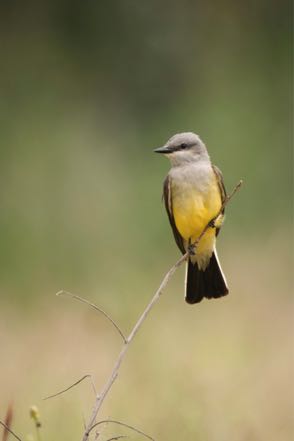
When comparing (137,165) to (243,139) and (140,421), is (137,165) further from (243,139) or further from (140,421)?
(140,421)

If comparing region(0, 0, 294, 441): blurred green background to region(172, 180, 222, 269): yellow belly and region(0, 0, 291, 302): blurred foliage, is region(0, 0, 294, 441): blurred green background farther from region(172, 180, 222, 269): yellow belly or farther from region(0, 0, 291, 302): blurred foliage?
region(172, 180, 222, 269): yellow belly

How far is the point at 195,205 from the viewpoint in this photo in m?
5.17

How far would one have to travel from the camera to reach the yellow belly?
514cm

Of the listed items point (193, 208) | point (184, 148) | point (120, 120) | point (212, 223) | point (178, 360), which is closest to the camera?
point (212, 223)

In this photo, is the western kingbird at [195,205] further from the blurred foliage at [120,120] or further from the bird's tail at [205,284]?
the blurred foliage at [120,120]

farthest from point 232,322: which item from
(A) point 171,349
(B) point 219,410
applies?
(B) point 219,410

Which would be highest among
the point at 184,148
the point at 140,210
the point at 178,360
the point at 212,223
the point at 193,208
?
the point at 140,210

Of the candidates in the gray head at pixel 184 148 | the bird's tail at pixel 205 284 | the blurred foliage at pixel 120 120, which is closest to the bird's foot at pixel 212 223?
the bird's tail at pixel 205 284

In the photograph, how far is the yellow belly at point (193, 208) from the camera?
514 centimetres

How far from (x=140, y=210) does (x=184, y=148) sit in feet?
12.0

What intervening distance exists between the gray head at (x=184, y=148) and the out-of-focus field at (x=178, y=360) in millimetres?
1034

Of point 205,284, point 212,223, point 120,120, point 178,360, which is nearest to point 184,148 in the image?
point 212,223

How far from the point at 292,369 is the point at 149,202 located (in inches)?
132

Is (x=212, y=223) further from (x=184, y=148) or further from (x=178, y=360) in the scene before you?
(x=178, y=360)
